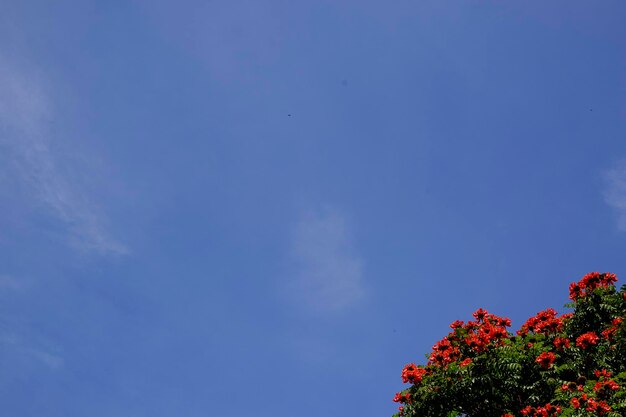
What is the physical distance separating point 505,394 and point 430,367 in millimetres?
2147

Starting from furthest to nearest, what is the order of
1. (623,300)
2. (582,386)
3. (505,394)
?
(623,300), (505,394), (582,386)

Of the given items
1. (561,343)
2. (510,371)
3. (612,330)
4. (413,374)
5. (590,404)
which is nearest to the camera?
(590,404)

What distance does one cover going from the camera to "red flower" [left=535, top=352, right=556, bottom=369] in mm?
13969

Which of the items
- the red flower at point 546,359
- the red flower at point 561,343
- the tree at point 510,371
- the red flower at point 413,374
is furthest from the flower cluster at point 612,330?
the red flower at point 413,374

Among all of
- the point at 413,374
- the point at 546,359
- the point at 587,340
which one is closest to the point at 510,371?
the point at 546,359

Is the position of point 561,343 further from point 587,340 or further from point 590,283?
point 590,283

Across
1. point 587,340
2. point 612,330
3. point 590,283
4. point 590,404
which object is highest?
point 590,283

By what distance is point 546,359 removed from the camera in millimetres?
13969

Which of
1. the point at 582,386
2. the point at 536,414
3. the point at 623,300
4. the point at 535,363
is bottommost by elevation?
the point at 536,414

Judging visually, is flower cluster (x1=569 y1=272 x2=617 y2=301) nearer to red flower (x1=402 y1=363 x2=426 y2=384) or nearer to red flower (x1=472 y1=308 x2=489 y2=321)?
red flower (x1=472 y1=308 x2=489 y2=321)

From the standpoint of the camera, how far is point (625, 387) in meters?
12.0

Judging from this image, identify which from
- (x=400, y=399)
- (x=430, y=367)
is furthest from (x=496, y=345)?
(x=400, y=399)

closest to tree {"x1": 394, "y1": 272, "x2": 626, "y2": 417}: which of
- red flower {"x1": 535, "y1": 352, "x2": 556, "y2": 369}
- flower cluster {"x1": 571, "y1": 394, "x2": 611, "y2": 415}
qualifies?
red flower {"x1": 535, "y1": 352, "x2": 556, "y2": 369}

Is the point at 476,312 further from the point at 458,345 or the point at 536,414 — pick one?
the point at 536,414
